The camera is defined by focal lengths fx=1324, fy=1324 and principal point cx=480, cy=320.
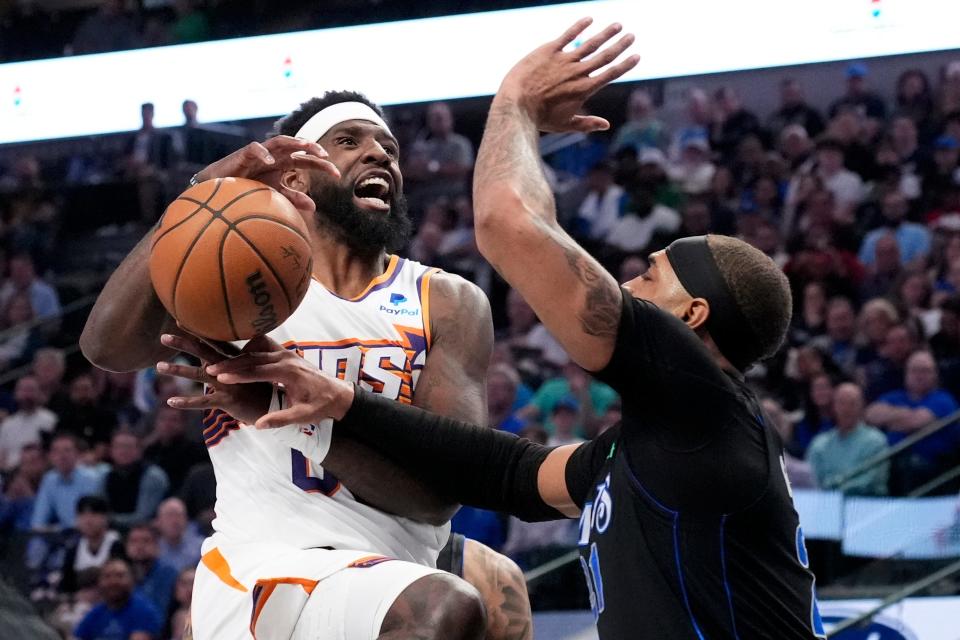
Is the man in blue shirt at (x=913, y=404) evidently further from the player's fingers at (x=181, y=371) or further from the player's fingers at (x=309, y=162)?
the player's fingers at (x=181, y=371)

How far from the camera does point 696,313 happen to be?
3215 mm

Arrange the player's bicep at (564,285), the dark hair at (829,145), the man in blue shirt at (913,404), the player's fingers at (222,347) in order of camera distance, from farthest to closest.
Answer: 1. the dark hair at (829,145)
2. the man in blue shirt at (913,404)
3. the player's fingers at (222,347)
4. the player's bicep at (564,285)

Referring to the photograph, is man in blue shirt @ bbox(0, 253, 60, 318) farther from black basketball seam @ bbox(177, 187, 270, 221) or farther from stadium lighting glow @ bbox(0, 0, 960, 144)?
black basketball seam @ bbox(177, 187, 270, 221)

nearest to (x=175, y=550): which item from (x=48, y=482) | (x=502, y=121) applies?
(x=48, y=482)

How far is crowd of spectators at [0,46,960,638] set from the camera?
840 centimetres

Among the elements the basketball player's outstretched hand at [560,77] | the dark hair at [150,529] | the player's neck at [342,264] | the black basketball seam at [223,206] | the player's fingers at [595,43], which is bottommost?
the dark hair at [150,529]

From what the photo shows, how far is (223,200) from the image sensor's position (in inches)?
135

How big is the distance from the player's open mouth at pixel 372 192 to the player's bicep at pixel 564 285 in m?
1.17

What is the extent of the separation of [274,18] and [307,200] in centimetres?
1051

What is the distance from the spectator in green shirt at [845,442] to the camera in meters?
7.96

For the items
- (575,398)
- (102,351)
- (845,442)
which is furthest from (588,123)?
(575,398)

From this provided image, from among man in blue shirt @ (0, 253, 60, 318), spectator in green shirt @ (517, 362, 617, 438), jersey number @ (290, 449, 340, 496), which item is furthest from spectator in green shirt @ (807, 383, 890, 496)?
man in blue shirt @ (0, 253, 60, 318)

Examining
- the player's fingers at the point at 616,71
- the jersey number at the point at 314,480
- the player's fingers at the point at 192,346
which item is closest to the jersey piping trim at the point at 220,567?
the jersey number at the point at 314,480

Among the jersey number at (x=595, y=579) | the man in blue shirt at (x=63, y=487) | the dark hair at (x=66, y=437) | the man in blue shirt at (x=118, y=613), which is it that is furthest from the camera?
the dark hair at (x=66, y=437)
